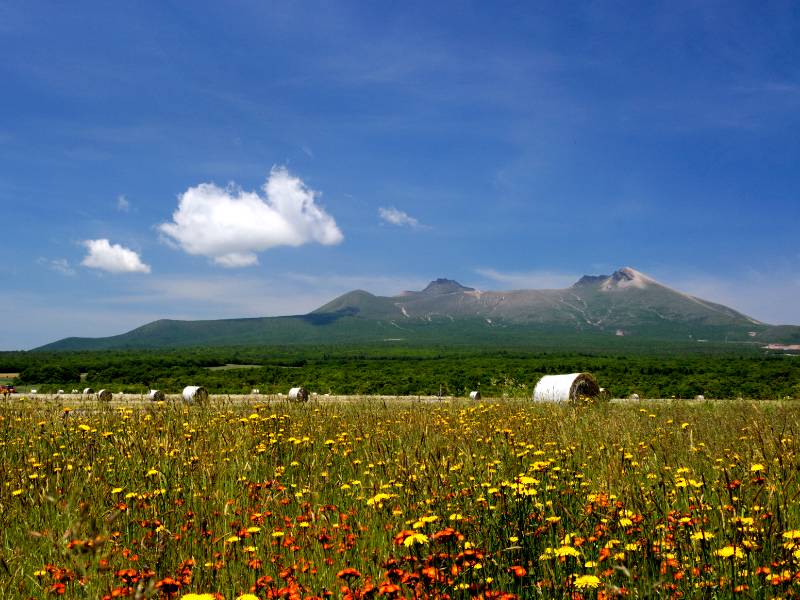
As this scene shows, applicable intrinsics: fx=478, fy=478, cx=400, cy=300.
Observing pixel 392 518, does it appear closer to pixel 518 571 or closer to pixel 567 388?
pixel 518 571

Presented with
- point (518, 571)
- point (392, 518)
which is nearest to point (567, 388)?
point (392, 518)

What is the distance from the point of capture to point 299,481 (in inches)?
188

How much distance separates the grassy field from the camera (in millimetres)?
2572

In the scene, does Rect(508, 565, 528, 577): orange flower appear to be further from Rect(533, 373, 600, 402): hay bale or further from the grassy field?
Rect(533, 373, 600, 402): hay bale

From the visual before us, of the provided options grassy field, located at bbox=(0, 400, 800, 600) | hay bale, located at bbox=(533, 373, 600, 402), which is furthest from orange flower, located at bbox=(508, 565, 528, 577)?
hay bale, located at bbox=(533, 373, 600, 402)

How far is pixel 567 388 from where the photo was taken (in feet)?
55.0

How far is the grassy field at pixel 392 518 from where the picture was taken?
8.44 ft

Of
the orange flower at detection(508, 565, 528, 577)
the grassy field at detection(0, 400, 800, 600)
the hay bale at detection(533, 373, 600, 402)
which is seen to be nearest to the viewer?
the orange flower at detection(508, 565, 528, 577)

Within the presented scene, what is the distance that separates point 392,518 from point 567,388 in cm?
1459

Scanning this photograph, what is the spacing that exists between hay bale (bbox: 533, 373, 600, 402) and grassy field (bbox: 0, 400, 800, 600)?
10.1m

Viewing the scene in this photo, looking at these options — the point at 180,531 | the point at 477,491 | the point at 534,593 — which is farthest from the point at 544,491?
the point at 180,531

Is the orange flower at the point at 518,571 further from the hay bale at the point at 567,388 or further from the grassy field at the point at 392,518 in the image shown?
the hay bale at the point at 567,388

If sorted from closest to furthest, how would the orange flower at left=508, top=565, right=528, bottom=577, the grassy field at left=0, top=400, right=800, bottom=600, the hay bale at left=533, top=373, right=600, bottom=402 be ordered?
1. the orange flower at left=508, top=565, right=528, bottom=577
2. the grassy field at left=0, top=400, right=800, bottom=600
3. the hay bale at left=533, top=373, right=600, bottom=402

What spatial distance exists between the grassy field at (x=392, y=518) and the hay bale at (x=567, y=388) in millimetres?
10124
